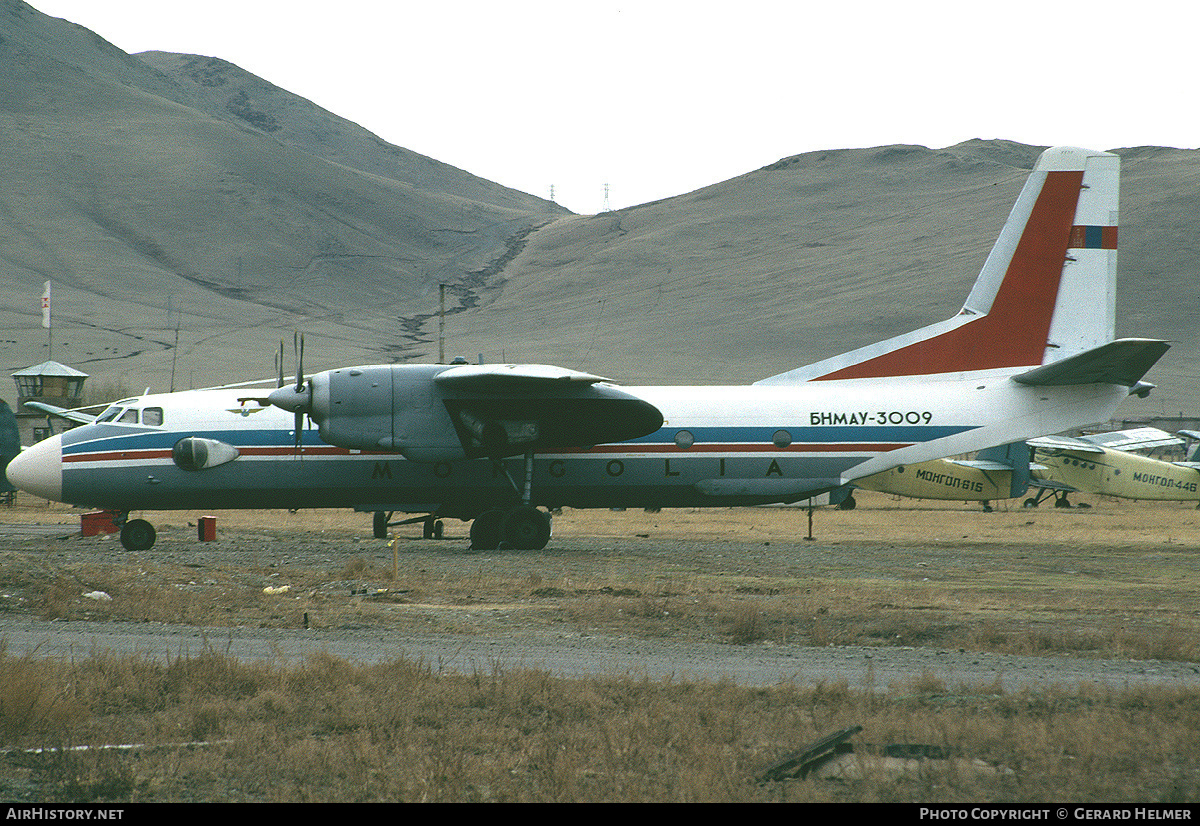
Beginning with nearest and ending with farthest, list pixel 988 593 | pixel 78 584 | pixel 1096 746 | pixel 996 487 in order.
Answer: pixel 1096 746 < pixel 78 584 < pixel 988 593 < pixel 996 487

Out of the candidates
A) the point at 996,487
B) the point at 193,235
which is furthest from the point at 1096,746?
the point at 193,235

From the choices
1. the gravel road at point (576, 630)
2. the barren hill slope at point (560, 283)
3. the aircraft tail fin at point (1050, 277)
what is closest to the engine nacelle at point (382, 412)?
the gravel road at point (576, 630)

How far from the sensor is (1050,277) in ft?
78.4

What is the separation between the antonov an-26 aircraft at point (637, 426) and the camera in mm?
22031

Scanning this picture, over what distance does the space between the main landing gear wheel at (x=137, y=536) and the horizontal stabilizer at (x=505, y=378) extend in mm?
7403

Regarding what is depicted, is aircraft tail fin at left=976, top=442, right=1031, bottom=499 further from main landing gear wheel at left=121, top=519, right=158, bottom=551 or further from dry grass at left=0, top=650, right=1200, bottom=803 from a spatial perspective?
dry grass at left=0, top=650, right=1200, bottom=803

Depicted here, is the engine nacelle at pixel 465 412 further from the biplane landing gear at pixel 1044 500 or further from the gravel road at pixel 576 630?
the biplane landing gear at pixel 1044 500

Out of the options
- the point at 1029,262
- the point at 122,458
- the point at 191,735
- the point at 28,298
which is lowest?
the point at 191,735

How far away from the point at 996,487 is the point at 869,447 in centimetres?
1507

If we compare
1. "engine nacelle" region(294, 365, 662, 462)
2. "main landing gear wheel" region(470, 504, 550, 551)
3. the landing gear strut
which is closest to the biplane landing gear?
"engine nacelle" region(294, 365, 662, 462)

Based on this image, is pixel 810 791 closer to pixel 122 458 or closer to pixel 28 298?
pixel 122 458

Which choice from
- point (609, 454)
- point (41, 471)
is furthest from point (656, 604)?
point (41, 471)

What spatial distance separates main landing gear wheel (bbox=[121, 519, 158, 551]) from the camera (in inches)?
875

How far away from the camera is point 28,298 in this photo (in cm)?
13875
